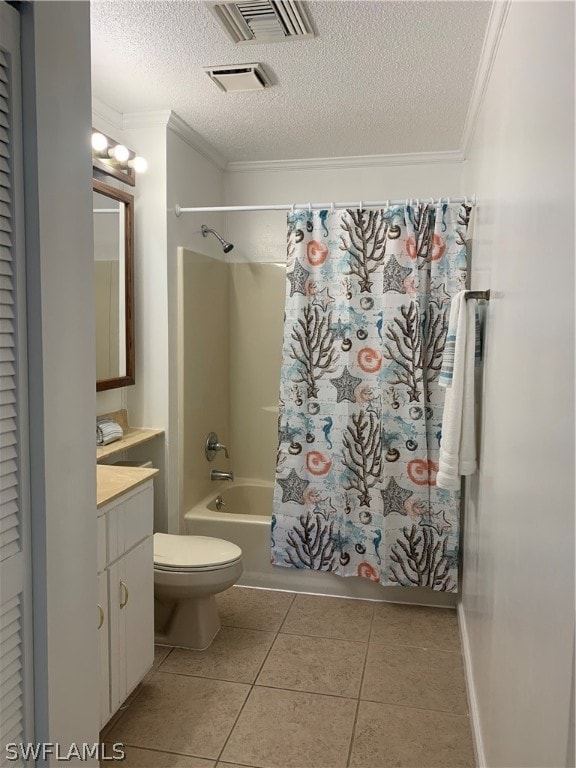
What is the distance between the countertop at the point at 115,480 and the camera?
2.02 m

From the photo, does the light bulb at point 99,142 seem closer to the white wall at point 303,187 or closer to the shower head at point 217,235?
the shower head at point 217,235

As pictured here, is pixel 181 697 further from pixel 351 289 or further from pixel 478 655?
pixel 351 289

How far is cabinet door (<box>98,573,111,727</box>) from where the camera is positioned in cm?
200

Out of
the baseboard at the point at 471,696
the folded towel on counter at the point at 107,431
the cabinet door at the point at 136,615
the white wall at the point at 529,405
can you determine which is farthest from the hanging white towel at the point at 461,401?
the folded towel on counter at the point at 107,431

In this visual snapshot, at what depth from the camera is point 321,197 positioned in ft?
12.8

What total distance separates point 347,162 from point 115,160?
1525 millimetres

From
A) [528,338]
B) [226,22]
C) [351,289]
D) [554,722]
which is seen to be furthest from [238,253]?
[554,722]

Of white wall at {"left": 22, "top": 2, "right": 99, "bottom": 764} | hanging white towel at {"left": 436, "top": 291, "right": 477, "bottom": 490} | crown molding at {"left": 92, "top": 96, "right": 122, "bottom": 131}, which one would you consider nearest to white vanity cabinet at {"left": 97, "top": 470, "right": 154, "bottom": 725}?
white wall at {"left": 22, "top": 2, "right": 99, "bottom": 764}

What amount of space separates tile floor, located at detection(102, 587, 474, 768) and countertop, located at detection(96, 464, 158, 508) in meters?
0.88

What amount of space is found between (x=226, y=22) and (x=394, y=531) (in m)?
2.35

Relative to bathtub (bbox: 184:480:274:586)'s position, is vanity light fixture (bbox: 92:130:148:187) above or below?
above

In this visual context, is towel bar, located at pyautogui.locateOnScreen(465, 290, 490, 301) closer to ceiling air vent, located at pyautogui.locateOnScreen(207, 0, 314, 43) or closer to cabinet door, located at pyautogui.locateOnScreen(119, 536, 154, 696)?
ceiling air vent, located at pyautogui.locateOnScreen(207, 0, 314, 43)

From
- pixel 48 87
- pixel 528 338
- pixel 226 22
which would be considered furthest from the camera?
pixel 226 22

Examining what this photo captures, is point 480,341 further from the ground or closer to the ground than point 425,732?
further from the ground
